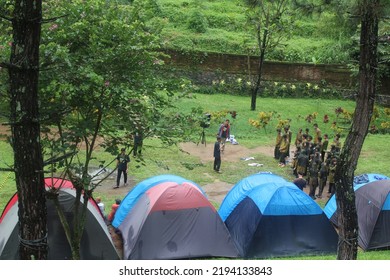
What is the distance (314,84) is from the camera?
25812 millimetres

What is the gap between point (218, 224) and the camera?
10.2 meters

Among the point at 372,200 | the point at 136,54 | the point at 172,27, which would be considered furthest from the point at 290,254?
the point at 172,27

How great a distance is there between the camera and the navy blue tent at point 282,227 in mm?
10281

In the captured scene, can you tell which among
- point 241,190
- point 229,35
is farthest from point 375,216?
point 229,35

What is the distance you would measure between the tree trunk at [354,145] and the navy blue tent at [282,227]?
3016mm

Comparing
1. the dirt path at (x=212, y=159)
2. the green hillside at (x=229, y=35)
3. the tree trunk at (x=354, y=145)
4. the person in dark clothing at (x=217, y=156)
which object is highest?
the green hillside at (x=229, y=35)

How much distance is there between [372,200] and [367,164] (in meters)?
5.79

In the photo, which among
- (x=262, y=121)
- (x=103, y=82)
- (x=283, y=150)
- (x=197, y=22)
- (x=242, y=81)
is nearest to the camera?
(x=103, y=82)

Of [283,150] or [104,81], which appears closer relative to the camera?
[104,81]

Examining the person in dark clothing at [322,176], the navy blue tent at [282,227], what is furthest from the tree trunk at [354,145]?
the person in dark clothing at [322,176]

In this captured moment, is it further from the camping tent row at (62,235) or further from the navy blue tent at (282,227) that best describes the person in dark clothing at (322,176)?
the camping tent row at (62,235)

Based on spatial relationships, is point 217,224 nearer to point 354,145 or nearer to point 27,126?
point 354,145

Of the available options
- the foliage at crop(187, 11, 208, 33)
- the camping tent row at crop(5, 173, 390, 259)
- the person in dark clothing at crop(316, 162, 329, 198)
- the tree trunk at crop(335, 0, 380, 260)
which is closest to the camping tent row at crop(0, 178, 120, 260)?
the camping tent row at crop(5, 173, 390, 259)

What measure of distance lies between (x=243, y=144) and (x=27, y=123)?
13.9 metres
